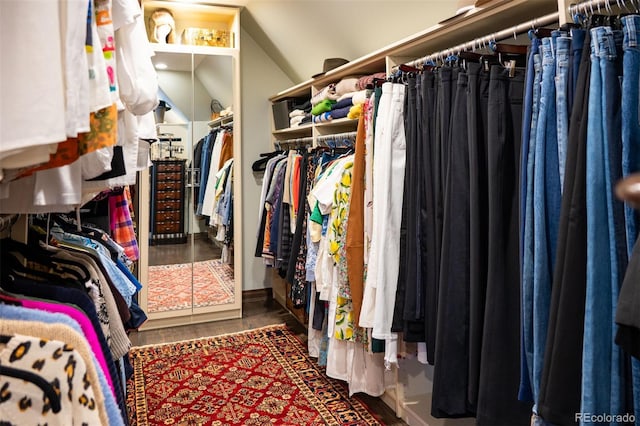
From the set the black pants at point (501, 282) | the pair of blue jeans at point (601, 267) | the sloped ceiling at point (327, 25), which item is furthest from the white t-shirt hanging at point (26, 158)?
the sloped ceiling at point (327, 25)

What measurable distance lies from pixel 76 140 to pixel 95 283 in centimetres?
60

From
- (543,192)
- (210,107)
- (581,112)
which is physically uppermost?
(210,107)

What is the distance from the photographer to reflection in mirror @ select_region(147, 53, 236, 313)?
3689mm

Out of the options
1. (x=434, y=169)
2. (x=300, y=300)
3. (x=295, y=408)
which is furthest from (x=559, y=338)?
(x=300, y=300)

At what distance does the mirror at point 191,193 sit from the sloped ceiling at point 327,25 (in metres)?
0.43

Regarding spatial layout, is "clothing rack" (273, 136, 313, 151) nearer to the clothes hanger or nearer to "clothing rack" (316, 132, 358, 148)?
"clothing rack" (316, 132, 358, 148)

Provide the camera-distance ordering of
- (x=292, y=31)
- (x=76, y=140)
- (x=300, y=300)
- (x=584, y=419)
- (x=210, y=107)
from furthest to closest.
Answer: (x=210, y=107) < (x=292, y=31) < (x=300, y=300) < (x=584, y=419) < (x=76, y=140)

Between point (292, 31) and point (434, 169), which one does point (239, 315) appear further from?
point (434, 169)

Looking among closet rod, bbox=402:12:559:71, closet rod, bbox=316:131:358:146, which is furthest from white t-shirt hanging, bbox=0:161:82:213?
closet rod, bbox=316:131:358:146

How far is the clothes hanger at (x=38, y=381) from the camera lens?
67 centimetres

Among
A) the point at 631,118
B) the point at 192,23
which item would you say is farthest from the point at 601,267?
the point at 192,23

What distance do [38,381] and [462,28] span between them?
5.60 feet

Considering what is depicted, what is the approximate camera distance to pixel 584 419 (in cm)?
101

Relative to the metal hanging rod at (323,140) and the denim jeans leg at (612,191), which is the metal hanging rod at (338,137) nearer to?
the metal hanging rod at (323,140)
